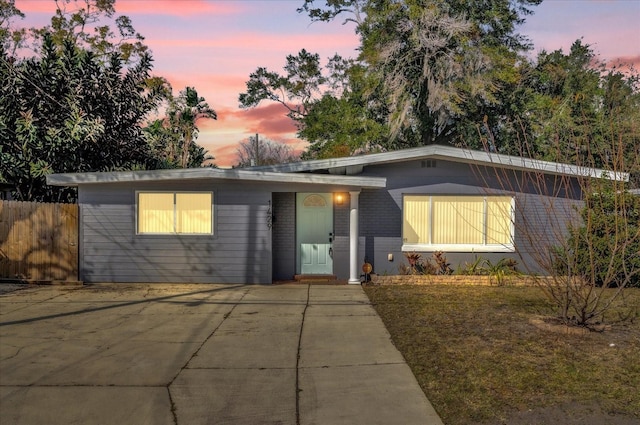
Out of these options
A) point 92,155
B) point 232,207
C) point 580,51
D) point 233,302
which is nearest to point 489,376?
point 233,302

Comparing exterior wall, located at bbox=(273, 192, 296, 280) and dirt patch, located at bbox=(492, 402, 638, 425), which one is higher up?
exterior wall, located at bbox=(273, 192, 296, 280)

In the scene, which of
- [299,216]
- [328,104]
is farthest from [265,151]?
[299,216]

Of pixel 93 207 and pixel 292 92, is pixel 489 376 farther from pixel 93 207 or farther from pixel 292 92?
pixel 292 92

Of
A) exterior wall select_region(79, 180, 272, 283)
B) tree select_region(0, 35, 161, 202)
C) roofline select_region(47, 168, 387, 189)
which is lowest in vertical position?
exterior wall select_region(79, 180, 272, 283)

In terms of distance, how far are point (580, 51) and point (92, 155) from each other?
103ft

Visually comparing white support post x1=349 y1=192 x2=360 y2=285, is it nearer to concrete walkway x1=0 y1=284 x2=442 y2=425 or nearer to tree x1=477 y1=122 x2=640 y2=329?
concrete walkway x1=0 y1=284 x2=442 y2=425

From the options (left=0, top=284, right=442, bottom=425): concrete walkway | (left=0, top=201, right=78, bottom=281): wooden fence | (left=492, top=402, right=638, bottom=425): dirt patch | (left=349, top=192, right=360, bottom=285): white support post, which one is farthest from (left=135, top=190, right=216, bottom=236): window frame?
(left=492, top=402, right=638, bottom=425): dirt patch

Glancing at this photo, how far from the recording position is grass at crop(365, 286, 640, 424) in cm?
521

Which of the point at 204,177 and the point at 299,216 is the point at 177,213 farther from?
the point at 299,216

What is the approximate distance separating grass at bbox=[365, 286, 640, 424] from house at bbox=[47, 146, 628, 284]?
10.9ft

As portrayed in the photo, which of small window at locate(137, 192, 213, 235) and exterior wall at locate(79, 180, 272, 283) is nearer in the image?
exterior wall at locate(79, 180, 272, 283)

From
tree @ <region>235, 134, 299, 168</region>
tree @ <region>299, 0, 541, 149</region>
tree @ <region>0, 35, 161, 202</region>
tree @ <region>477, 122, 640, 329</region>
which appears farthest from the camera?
tree @ <region>235, 134, 299, 168</region>

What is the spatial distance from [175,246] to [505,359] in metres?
8.52

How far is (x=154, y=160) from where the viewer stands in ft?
63.8
